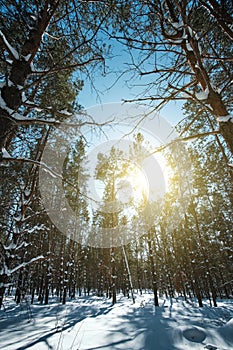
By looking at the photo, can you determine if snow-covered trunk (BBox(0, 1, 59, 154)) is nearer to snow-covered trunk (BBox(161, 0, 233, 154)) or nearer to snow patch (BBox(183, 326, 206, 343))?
snow-covered trunk (BBox(161, 0, 233, 154))

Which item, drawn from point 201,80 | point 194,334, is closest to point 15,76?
point 201,80

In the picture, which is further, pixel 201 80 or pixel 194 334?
pixel 194 334

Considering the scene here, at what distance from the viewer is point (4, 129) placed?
211 centimetres

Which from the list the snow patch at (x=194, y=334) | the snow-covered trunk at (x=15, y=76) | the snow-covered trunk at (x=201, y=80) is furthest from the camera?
the snow patch at (x=194, y=334)

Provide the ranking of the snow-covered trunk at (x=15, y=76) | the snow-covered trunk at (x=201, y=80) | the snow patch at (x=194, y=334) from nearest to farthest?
the snow-covered trunk at (x=15, y=76), the snow-covered trunk at (x=201, y=80), the snow patch at (x=194, y=334)

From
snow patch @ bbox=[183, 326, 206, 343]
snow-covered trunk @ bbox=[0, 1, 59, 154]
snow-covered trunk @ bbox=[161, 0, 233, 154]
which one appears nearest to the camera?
snow-covered trunk @ bbox=[0, 1, 59, 154]

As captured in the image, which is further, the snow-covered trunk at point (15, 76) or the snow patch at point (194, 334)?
the snow patch at point (194, 334)

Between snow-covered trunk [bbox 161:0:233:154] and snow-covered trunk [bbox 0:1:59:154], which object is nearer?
snow-covered trunk [bbox 0:1:59:154]

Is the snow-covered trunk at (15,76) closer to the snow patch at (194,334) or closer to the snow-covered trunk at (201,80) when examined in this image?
the snow-covered trunk at (201,80)

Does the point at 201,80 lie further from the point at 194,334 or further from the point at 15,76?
the point at 194,334

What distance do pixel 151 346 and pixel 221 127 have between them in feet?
14.8

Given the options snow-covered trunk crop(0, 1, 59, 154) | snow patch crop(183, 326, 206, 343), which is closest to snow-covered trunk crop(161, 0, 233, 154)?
snow-covered trunk crop(0, 1, 59, 154)

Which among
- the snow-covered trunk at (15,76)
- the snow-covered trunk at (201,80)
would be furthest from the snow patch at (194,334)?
the snow-covered trunk at (15,76)

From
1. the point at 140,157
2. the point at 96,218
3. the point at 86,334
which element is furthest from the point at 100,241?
the point at 140,157
